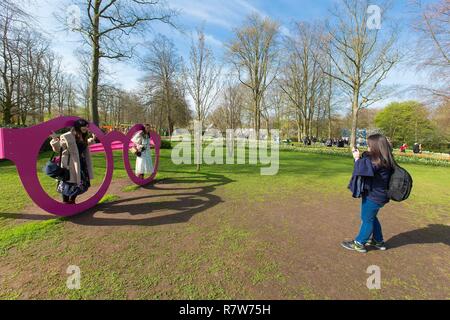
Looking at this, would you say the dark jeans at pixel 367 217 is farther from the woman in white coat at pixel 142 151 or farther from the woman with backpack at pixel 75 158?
the woman in white coat at pixel 142 151

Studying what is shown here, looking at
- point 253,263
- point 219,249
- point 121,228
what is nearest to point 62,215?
point 121,228

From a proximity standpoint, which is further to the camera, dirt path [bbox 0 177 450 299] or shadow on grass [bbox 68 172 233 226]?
shadow on grass [bbox 68 172 233 226]

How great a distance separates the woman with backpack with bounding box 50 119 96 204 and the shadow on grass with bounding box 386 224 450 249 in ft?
19.9

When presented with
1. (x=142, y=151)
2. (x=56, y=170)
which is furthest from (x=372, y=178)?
(x=142, y=151)

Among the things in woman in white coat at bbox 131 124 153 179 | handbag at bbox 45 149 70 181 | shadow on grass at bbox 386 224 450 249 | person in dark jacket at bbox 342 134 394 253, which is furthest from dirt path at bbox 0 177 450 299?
woman in white coat at bbox 131 124 153 179

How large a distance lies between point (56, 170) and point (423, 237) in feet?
23.6

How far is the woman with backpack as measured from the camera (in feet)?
14.8

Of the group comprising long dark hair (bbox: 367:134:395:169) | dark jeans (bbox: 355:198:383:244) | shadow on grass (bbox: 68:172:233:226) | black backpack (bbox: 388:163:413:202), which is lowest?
shadow on grass (bbox: 68:172:233:226)

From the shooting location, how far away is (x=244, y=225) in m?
4.59

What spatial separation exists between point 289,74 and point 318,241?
33991mm

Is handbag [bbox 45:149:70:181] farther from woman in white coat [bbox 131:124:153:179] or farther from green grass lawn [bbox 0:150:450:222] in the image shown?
woman in white coat [bbox 131:124:153:179]

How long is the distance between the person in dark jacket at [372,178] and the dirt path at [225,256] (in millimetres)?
582

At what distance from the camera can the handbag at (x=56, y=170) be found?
169 inches

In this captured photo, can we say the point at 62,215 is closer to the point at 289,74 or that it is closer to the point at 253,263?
the point at 253,263
